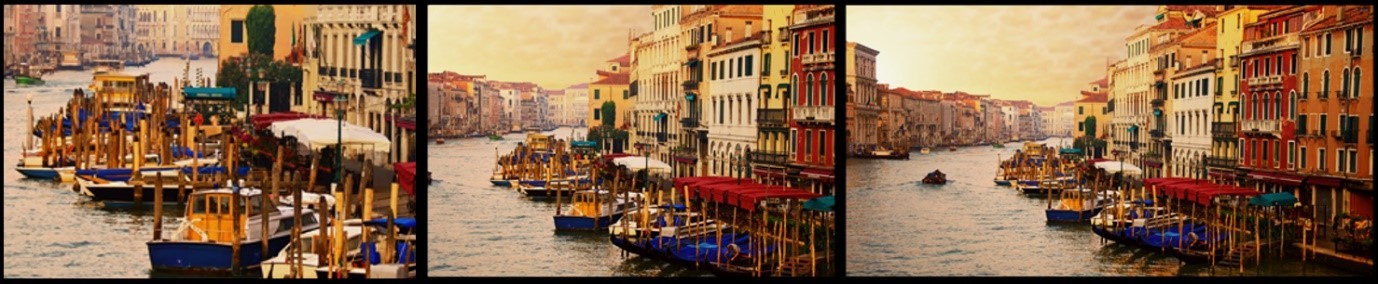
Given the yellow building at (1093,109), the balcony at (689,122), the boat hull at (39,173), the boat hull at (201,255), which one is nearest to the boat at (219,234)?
the boat hull at (201,255)

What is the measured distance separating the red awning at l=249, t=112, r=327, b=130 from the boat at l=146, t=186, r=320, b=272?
A: 406 millimetres

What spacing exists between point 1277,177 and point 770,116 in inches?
126

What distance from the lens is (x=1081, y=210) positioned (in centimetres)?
1045

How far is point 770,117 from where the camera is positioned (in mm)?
10039

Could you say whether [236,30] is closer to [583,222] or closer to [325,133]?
[325,133]

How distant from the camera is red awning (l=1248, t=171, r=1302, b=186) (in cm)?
1048

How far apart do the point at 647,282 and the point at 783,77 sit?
1467 millimetres

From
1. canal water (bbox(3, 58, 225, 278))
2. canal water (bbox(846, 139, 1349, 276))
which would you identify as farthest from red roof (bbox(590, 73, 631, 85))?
canal water (bbox(3, 58, 225, 278))

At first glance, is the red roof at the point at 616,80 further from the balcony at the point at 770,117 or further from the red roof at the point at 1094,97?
the red roof at the point at 1094,97

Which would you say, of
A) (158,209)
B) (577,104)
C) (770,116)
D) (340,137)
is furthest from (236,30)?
(770,116)

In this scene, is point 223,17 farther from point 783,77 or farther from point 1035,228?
point 1035,228

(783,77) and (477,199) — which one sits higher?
(783,77)

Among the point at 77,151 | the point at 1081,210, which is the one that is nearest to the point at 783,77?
the point at 1081,210

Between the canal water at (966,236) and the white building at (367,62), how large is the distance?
2.70m
